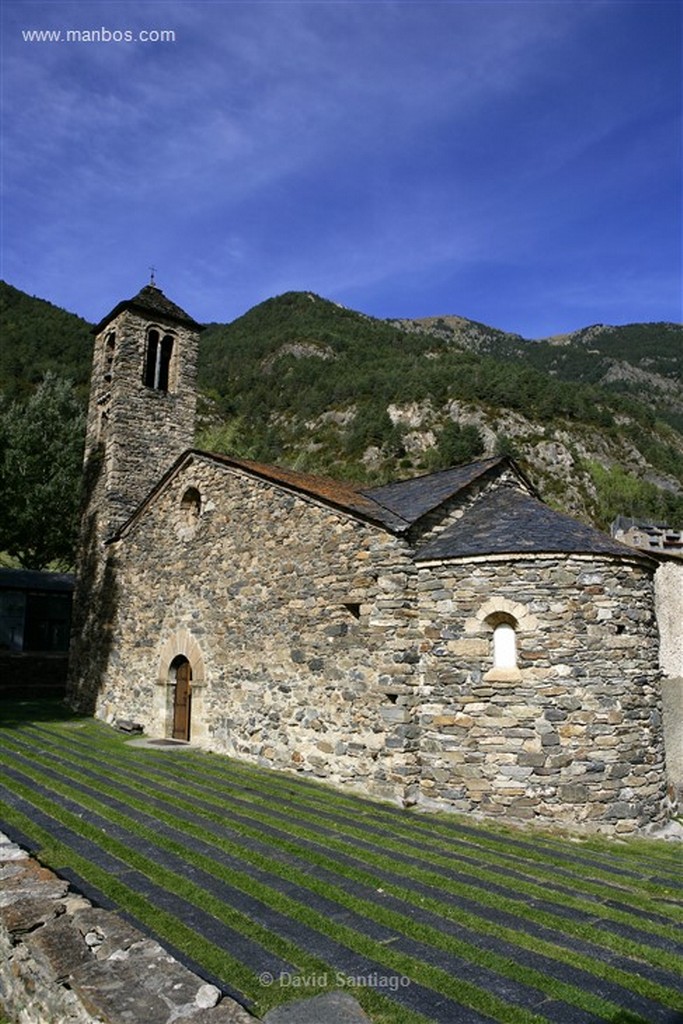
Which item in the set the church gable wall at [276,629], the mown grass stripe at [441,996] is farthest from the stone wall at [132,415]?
the mown grass stripe at [441,996]

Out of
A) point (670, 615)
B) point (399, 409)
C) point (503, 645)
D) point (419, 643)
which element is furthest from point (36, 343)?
point (503, 645)

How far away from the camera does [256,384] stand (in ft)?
287

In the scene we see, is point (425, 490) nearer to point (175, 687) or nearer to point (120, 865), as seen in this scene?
point (175, 687)

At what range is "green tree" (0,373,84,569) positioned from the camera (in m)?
29.4

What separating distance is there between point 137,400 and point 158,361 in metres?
1.54

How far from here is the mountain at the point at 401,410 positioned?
66.8m

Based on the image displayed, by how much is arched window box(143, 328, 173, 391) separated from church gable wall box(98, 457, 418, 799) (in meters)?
Answer: 5.03

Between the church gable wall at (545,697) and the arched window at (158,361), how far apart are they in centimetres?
1292

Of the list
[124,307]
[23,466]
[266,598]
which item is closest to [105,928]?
[266,598]

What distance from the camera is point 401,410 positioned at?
77000 mm

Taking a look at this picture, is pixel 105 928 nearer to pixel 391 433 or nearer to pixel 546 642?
pixel 546 642

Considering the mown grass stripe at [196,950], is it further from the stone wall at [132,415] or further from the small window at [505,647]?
the stone wall at [132,415]

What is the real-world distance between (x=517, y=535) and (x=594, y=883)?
174 inches

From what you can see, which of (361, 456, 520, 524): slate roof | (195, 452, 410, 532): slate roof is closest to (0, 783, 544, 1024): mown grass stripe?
(195, 452, 410, 532): slate roof
